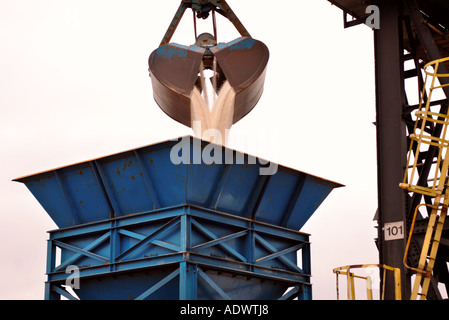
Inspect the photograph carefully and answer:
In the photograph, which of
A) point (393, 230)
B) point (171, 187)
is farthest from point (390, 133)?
point (171, 187)

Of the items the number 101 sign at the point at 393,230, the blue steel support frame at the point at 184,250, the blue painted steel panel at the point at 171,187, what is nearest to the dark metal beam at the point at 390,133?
the number 101 sign at the point at 393,230

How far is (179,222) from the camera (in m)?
12.3

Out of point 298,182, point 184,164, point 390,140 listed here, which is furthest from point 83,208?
point 390,140

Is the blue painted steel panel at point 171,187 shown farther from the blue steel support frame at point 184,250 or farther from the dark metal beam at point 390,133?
the dark metal beam at point 390,133

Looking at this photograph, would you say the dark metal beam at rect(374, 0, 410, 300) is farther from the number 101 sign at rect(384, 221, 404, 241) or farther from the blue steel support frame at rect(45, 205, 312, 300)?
the blue steel support frame at rect(45, 205, 312, 300)

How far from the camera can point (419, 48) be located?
16.0 m

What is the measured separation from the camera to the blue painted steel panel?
1231 cm

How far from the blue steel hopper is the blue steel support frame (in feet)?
0.06

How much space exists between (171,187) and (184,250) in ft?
3.65

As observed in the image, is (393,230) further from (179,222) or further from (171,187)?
(171,187)

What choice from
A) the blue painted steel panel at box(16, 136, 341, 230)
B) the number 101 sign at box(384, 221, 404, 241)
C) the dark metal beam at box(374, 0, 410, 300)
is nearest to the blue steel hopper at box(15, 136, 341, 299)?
the blue painted steel panel at box(16, 136, 341, 230)

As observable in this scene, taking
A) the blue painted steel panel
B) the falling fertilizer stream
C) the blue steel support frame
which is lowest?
the blue steel support frame
